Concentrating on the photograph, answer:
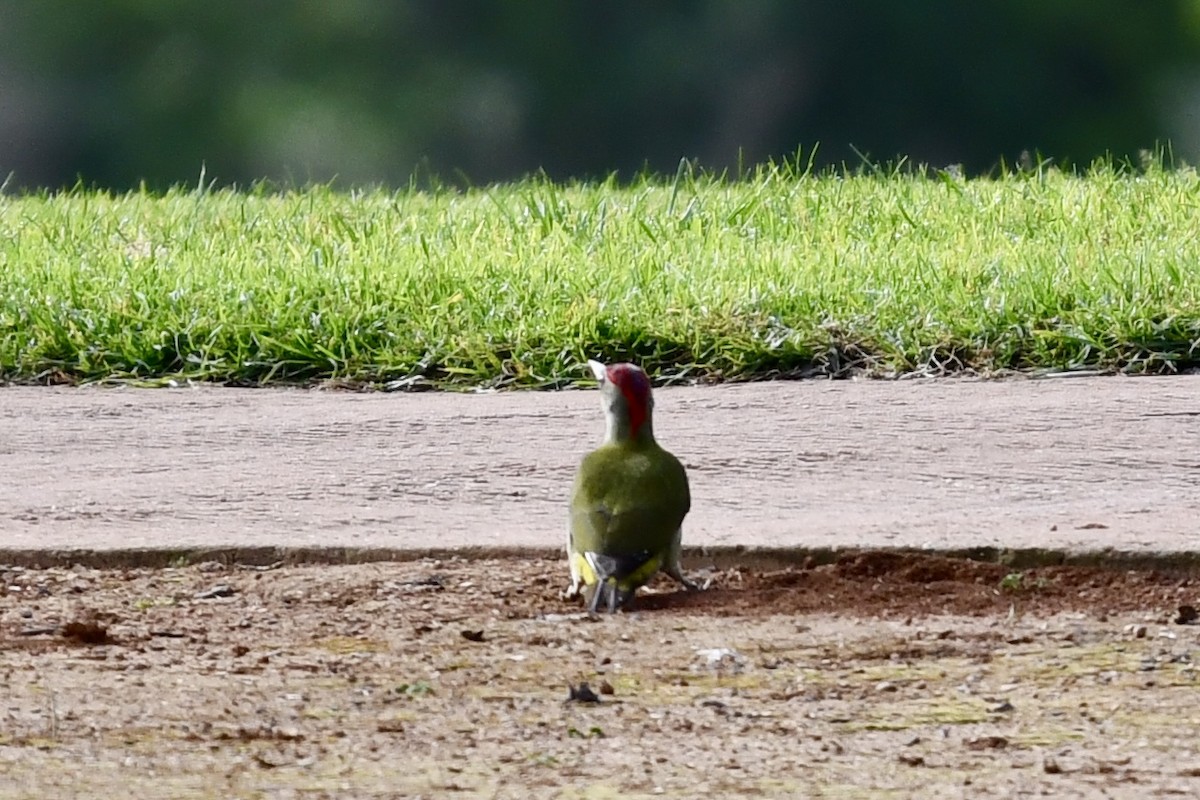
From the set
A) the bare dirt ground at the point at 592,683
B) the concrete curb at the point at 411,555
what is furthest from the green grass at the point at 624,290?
the bare dirt ground at the point at 592,683

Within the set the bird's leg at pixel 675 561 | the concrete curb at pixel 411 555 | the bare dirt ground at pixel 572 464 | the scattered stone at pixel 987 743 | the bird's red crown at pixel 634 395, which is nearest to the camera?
the scattered stone at pixel 987 743

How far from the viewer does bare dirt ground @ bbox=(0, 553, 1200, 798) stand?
329 cm

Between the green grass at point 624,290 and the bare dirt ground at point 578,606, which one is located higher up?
the green grass at point 624,290

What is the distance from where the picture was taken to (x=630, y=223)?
30.1 ft

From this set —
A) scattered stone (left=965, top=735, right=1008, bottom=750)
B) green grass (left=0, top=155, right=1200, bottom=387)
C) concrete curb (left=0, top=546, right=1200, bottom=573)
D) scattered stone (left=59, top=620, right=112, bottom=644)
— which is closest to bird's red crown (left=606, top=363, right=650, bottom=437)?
concrete curb (left=0, top=546, right=1200, bottom=573)

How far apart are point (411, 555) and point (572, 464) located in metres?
0.88

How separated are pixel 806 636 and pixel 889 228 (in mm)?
5032

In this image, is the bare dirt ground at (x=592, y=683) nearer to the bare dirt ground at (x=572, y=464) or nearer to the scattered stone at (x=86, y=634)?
the scattered stone at (x=86, y=634)

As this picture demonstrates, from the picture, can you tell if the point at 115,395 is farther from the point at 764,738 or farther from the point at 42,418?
the point at 764,738

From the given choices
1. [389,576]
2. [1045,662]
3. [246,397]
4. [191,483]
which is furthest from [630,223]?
[1045,662]

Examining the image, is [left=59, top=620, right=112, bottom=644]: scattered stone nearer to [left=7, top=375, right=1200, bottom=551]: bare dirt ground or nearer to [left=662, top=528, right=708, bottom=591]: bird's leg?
[left=7, top=375, right=1200, bottom=551]: bare dirt ground

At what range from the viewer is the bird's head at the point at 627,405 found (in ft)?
14.8

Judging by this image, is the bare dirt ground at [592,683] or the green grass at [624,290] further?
the green grass at [624,290]

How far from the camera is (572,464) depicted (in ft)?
18.5
